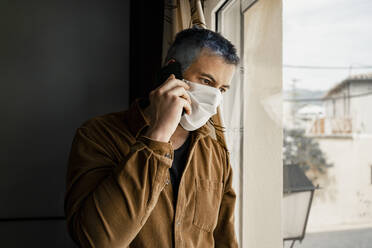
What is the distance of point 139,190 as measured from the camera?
0.66 metres

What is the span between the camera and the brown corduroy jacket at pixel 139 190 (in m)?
0.66

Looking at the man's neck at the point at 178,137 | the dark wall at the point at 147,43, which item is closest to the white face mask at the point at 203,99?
the man's neck at the point at 178,137

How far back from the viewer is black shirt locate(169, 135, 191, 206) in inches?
35.8

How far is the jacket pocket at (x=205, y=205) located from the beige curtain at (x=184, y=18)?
235 mm

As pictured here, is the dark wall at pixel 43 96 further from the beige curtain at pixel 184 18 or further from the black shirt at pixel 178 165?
the black shirt at pixel 178 165

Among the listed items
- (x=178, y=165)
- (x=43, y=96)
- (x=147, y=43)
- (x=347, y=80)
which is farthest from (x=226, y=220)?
(x=43, y=96)

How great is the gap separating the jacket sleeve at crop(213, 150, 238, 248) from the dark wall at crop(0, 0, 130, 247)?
152 centimetres

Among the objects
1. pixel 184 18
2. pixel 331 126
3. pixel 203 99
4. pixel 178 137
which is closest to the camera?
pixel 331 126

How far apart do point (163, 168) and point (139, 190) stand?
8 cm

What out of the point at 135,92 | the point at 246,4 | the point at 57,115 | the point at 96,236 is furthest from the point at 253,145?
the point at 57,115

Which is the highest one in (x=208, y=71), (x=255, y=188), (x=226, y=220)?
(x=208, y=71)

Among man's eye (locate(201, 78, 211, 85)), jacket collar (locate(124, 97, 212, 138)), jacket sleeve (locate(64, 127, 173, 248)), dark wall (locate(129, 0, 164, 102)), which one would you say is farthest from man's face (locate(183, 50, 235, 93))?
dark wall (locate(129, 0, 164, 102))

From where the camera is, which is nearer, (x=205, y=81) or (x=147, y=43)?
(x=205, y=81)

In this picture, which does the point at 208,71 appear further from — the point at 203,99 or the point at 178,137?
the point at 178,137
